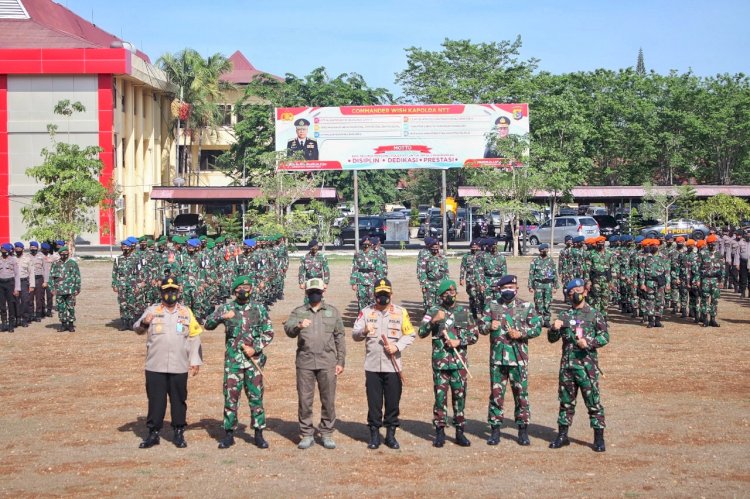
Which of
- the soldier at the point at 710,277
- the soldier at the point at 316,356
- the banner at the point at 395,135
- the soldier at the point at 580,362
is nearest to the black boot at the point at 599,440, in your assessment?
the soldier at the point at 580,362

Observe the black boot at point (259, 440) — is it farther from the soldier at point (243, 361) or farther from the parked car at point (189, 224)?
the parked car at point (189, 224)

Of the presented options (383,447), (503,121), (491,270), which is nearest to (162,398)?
(383,447)

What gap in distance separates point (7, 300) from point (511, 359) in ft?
41.5

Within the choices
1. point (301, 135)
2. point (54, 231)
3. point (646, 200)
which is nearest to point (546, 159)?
point (646, 200)

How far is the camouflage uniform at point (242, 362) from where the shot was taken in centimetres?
998

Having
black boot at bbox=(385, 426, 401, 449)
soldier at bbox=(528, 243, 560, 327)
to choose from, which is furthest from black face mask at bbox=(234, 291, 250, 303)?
soldier at bbox=(528, 243, 560, 327)

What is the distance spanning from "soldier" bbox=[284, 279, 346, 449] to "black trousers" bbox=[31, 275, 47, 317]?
12.4 m

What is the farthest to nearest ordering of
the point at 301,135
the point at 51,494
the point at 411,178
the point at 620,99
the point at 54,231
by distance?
the point at 411,178 < the point at 620,99 < the point at 301,135 < the point at 54,231 < the point at 51,494

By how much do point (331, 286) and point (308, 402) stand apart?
1910 cm

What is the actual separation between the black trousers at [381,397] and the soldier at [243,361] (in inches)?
43.7

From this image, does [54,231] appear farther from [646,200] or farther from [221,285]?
[646,200]

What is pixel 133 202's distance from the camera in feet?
177

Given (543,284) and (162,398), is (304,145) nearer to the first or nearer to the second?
(543,284)

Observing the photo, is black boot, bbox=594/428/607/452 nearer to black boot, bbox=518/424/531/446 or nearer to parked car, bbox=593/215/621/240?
black boot, bbox=518/424/531/446
